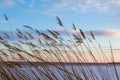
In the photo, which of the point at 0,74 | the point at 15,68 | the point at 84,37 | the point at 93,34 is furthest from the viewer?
the point at 93,34

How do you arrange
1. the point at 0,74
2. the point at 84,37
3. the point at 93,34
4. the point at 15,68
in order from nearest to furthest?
the point at 0,74 → the point at 15,68 → the point at 84,37 → the point at 93,34

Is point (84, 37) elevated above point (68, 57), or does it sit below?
above

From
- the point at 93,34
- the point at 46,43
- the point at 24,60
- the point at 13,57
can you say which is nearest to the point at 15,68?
the point at 24,60

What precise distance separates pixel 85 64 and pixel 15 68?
0.67 metres

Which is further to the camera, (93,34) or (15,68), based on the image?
(93,34)

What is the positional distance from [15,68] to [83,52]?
74 centimetres

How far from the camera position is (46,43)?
→ 2996 mm

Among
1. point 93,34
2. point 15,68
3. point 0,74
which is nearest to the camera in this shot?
point 0,74

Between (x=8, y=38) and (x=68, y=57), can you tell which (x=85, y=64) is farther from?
(x=8, y=38)

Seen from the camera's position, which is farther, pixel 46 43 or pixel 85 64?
pixel 46 43

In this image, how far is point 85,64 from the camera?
8.89 feet

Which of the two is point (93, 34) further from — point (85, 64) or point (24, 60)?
point (24, 60)

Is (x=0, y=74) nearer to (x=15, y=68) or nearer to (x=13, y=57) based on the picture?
(x=15, y=68)

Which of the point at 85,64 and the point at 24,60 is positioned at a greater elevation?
the point at 24,60
